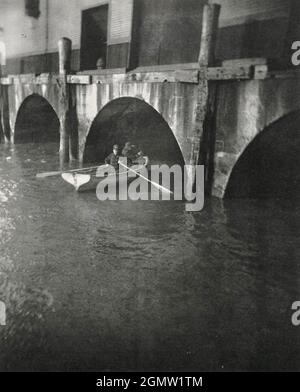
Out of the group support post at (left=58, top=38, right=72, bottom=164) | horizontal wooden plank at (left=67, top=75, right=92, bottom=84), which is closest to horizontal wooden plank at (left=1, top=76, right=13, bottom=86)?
support post at (left=58, top=38, right=72, bottom=164)

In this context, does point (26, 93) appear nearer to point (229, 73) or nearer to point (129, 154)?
point (129, 154)

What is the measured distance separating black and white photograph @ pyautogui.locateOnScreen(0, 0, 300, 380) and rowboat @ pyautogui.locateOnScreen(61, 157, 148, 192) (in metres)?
0.06

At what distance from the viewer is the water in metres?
4.14

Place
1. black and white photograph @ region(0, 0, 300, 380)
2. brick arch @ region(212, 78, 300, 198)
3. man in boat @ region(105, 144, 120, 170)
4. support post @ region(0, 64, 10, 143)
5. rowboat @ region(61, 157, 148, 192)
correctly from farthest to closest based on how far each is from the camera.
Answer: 1. support post @ region(0, 64, 10, 143)
2. man in boat @ region(105, 144, 120, 170)
3. rowboat @ region(61, 157, 148, 192)
4. brick arch @ region(212, 78, 300, 198)
5. black and white photograph @ region(0, 0, 300, 380)

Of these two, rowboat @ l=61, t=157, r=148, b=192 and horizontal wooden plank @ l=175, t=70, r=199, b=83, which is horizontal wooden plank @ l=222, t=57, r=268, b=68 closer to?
horizontal wooden plank @ l=175, t=70, r=199, b=83

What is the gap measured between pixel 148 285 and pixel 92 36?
39.7 feet

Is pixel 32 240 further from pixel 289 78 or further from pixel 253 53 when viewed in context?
pixel 253 53

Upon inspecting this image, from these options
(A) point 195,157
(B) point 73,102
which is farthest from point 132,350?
(B) point 73,102

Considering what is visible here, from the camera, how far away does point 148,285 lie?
5.51 metres

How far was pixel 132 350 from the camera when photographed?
13.7 feet

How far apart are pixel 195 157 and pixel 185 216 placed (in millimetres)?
1486

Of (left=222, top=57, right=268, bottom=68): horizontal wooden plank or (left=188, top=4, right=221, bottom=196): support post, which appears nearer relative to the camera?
(left=222, top=57, right=268, bottom=68): horizontal wooden plank

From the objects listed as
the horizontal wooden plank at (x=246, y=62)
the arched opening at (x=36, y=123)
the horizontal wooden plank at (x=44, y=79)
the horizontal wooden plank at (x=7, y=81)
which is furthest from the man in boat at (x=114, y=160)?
the horizontal wooden plank at (x=7, y=81)

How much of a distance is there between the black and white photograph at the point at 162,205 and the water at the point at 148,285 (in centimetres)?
2
